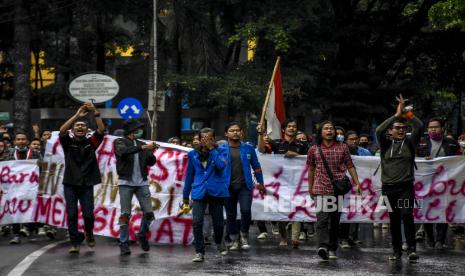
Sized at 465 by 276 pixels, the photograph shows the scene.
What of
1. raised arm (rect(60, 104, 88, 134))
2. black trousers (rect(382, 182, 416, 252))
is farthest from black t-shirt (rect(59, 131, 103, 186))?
black trousers (rect(382, 182, 416, 252))

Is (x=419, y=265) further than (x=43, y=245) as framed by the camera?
No

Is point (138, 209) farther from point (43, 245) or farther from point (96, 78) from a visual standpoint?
point (96, 78)

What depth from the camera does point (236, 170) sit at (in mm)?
13734

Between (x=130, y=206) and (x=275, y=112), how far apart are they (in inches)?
149

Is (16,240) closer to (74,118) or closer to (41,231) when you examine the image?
(41,231)

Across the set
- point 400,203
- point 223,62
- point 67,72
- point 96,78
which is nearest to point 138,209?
point 400,203

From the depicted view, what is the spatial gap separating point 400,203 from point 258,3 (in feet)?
62.5

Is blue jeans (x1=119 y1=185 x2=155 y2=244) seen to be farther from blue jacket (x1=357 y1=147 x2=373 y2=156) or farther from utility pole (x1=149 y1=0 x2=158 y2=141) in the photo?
utility pole (x1=149 y1=0 x2=158 y2=141)

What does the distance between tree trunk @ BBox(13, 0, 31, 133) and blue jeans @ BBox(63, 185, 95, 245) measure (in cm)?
1448

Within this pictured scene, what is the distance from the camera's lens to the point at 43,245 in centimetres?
1408

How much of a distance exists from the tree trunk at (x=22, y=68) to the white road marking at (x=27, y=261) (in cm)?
1388

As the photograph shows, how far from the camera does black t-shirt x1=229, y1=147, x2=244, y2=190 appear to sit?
45.0ft

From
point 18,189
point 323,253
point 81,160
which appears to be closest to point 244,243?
point 323,253

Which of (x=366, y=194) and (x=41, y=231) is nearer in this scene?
(x=366, y=194)
